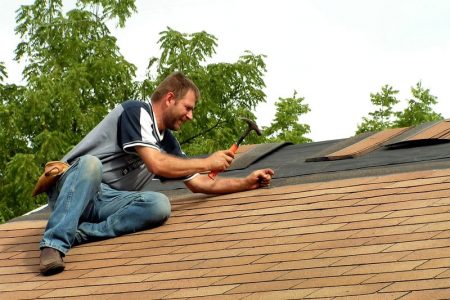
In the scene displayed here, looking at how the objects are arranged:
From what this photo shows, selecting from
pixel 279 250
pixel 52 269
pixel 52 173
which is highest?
pixel 52 173

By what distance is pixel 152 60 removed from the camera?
24.0 metres

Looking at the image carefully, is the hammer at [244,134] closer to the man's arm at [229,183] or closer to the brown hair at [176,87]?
the man's arm at [229,183]

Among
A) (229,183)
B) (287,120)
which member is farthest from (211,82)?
(229,183)

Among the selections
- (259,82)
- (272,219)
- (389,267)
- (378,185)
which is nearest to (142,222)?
(272,219)

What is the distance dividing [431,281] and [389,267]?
1.40 feet

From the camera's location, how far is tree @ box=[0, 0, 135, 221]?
72.0ft

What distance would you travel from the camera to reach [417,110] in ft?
82.0

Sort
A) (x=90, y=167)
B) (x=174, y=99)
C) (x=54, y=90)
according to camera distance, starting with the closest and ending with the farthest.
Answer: (x=90, y=167) → (x=174, y=99) → (x=54, y=90)

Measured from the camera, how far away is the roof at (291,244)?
5664 millimetres

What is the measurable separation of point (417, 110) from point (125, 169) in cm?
1814

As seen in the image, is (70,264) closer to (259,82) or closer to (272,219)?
(272,219)

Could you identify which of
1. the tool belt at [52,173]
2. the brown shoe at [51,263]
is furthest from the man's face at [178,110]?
the brown shoe at [51,263]

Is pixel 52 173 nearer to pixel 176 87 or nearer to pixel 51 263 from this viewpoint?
pixel 51 263

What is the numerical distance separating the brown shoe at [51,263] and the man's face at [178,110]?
110cm
